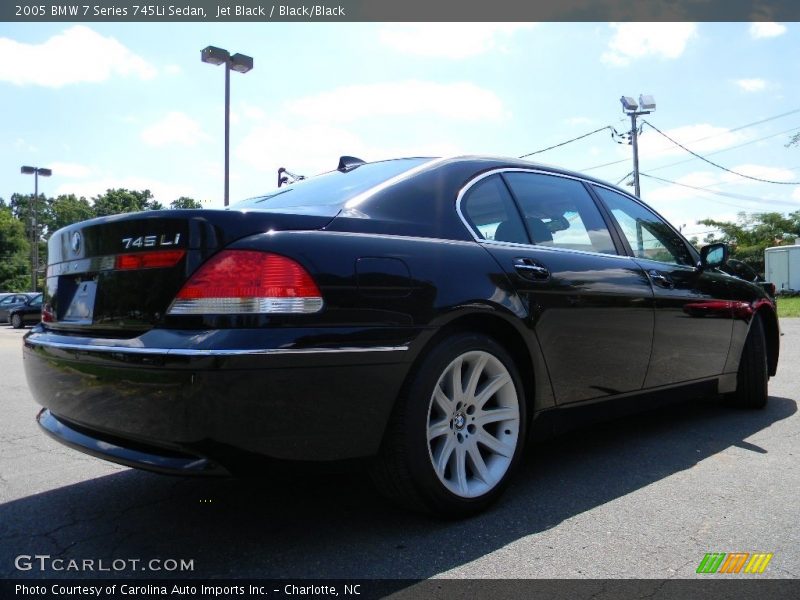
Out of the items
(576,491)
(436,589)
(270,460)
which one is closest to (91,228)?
(270,460)

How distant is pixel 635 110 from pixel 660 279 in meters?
25.5

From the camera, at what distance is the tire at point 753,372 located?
14.8 feet

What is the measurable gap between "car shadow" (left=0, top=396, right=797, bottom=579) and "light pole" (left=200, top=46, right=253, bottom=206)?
13.0m

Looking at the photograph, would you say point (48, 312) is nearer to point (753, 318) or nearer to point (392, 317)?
point (392, 317)

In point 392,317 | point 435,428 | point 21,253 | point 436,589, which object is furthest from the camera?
point 21,253

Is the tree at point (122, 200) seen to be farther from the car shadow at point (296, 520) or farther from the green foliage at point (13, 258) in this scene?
the car shadow at point (296, 520)

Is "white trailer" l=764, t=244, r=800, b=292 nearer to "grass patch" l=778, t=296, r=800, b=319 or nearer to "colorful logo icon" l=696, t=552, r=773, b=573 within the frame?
"grass patch" l=778, t=296, r=800, b=319

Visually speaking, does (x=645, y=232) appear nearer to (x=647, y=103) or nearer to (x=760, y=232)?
(x=647, y=103)

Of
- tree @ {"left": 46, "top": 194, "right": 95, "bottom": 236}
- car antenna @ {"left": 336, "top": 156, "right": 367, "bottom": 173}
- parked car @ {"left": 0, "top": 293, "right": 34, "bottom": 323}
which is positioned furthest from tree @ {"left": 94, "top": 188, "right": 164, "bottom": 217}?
car antenna @ {"left": 336, "top": 156, "right": 367, "bottom": 173}

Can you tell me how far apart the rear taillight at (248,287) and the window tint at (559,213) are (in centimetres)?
140

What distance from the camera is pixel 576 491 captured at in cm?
288

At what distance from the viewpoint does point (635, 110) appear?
2658cm

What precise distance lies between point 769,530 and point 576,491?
0.75 metres

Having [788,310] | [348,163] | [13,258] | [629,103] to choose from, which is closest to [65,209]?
[13,258]
